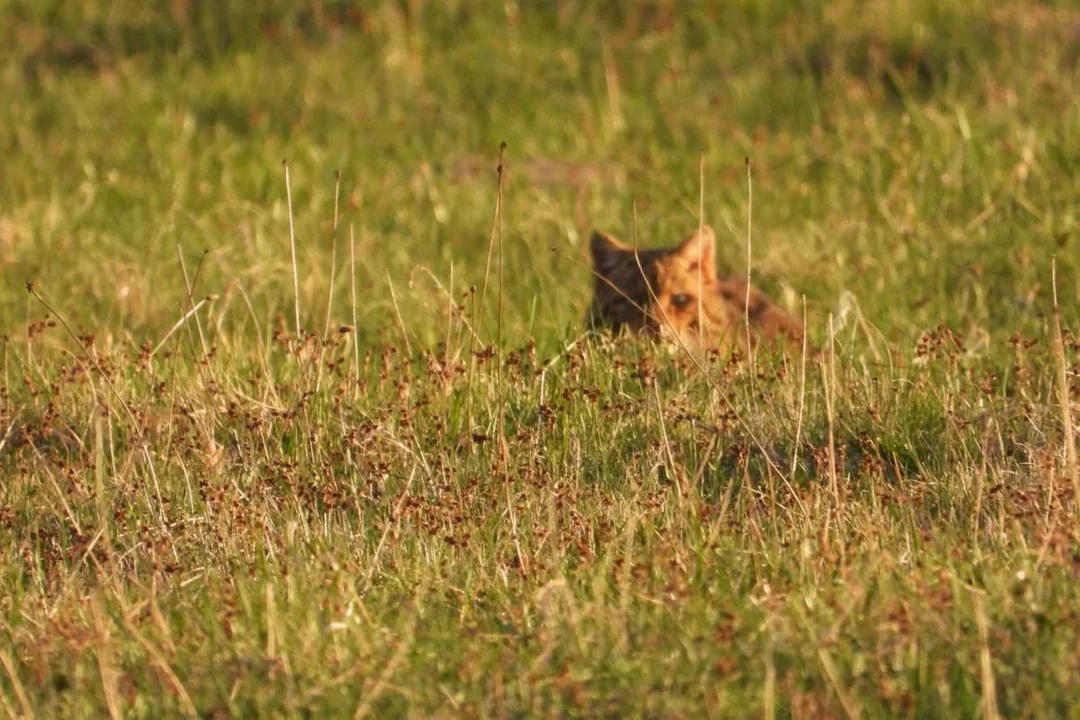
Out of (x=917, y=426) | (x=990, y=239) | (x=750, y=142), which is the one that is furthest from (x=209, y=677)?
(x=750, y=142)

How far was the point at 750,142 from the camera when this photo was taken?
8820mm

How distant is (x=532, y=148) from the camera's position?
29.5ft

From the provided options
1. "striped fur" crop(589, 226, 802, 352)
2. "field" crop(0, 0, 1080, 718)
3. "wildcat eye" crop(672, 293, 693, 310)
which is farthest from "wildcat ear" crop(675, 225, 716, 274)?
"field" crop(0, 0, 1080, 718)

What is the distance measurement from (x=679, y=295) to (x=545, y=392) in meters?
1.31

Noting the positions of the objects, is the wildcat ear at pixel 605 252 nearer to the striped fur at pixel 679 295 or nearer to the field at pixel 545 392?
the striped fur at pixel 679 295

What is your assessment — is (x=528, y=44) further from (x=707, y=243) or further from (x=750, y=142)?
(x=707, y=243)

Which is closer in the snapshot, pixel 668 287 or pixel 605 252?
pixel 668 287

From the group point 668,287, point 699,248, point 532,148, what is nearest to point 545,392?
point 668,287

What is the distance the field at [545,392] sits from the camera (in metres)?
3.16

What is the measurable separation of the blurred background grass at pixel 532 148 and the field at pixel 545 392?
0.11ft

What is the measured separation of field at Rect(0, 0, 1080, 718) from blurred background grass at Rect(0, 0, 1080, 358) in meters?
0.03

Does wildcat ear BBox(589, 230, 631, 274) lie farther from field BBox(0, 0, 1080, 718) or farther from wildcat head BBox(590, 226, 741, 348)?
field BBox(0, 0, 1080, 718)

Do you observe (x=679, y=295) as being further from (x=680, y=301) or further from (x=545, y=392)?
(x=545, y=392)

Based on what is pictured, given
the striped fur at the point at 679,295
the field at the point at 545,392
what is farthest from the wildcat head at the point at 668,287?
the field at the point at 545,392
